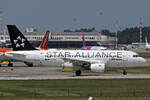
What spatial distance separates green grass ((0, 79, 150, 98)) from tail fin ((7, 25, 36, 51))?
17.7m

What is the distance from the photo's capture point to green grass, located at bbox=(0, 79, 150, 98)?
4512 cm

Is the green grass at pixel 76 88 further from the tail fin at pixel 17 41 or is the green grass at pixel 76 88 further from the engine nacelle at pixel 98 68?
the tail fin at pixel 17 41

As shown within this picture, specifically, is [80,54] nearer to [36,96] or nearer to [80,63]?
[80,63]

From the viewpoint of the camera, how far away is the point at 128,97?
42188 mm

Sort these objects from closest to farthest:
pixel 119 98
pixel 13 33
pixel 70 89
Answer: pixel 119 98, pixel 70 89, pixel 13 33

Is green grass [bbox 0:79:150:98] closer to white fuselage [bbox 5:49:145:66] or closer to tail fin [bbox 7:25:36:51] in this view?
white fuselage [bbox 5:49:145:66]

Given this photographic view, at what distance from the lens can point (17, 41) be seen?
252 ft

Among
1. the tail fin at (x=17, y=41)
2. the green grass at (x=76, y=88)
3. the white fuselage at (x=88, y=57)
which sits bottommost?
the green grass at (x=76, y=88)

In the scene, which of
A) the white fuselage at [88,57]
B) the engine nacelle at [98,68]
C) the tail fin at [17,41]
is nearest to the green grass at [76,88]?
the engine nacelle at [98,68]

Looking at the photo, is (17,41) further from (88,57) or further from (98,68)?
(98,68)

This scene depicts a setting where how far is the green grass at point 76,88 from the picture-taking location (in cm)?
4512

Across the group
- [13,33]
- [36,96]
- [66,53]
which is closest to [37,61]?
Result: [66,53]

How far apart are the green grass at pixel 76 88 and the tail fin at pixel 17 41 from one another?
58.2 ft

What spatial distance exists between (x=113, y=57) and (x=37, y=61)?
34.3 ft
